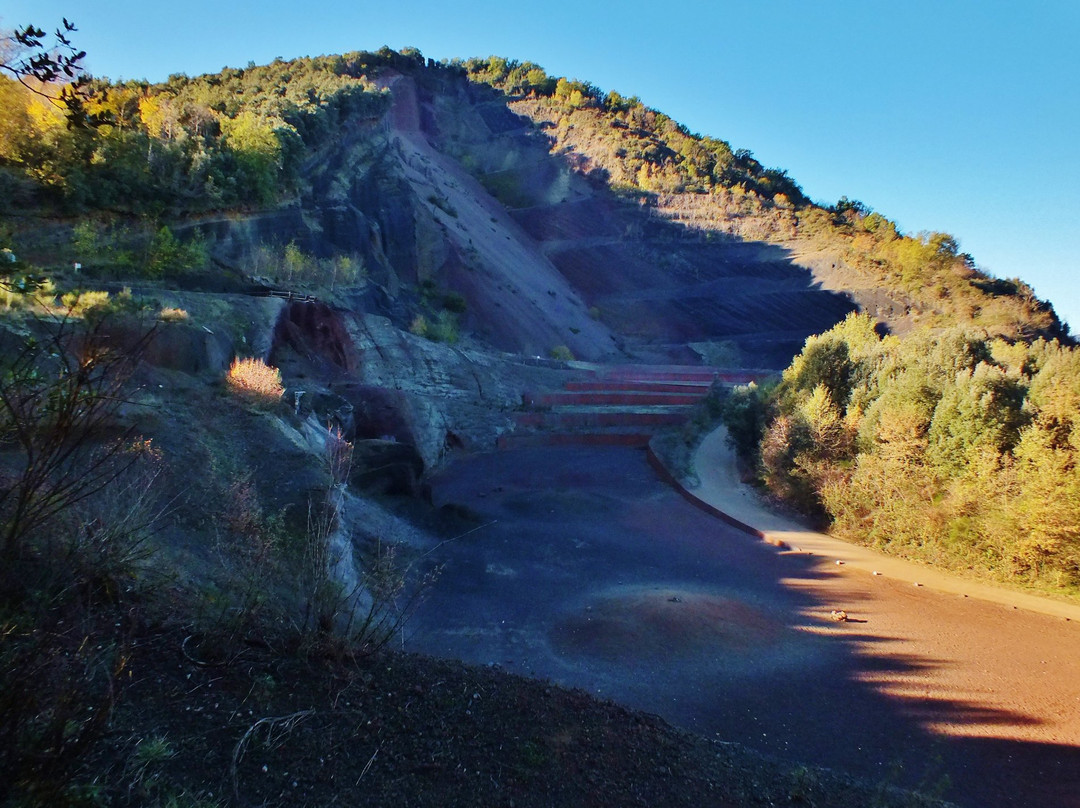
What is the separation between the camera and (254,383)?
441 inches

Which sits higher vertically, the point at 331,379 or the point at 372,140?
the point at 372,140

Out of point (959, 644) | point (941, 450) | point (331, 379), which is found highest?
point (941, 450)

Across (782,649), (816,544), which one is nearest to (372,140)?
(816,544)

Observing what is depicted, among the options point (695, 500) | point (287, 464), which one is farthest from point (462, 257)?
point (287, 464)

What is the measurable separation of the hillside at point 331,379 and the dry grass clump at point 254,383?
7cm

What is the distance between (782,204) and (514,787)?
2123 inches

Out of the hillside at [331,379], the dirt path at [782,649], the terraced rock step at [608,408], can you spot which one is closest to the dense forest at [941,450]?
the hillside at [331,379]

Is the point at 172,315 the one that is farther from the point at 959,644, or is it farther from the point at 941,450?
the point at 941,450

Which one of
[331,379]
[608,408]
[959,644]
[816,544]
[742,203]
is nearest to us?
[959,644]

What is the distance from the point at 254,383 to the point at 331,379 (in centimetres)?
557

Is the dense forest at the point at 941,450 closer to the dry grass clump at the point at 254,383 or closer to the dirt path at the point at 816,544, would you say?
the dirt path at the point at 816,544

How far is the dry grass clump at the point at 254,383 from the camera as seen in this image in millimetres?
11016

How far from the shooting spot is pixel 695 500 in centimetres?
1556

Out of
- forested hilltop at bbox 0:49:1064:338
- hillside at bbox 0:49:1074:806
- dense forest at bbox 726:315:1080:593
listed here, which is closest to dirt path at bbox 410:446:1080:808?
hillside at bbox 0:49:1074:806
